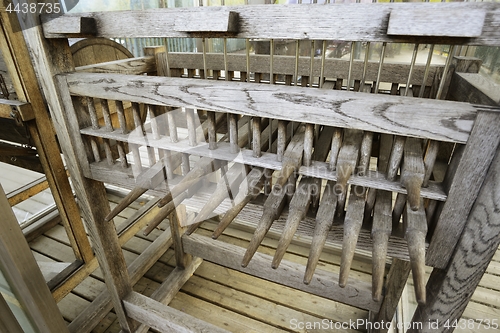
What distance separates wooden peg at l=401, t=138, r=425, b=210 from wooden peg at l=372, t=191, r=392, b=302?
0.40 ft

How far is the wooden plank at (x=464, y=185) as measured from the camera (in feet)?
→ 2.20

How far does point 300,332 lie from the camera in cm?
196

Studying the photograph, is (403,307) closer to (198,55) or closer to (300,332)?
(300,332)

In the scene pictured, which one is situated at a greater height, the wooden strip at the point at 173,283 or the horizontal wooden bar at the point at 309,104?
Answer: the horizontal wooden bar at the point at 309,104

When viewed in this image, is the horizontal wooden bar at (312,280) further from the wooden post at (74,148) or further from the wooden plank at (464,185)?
the wooden plank at (464,185)

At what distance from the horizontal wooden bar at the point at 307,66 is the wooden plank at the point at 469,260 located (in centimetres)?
61

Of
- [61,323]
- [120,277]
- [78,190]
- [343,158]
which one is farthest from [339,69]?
[61,323]

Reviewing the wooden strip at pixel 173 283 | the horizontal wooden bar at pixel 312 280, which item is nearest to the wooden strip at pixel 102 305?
the wooden strip at pixel 173 283

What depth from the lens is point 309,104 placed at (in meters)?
0.79

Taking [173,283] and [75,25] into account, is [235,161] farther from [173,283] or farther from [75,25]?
[173,283]

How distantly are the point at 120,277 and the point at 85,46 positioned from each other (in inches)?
48.5

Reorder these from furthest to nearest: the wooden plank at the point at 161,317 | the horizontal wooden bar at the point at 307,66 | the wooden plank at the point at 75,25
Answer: the wooden plank at the point at 161,317, the horizontal wooden bar at the point at 307,66, the wooden plank at the point at 75,25
